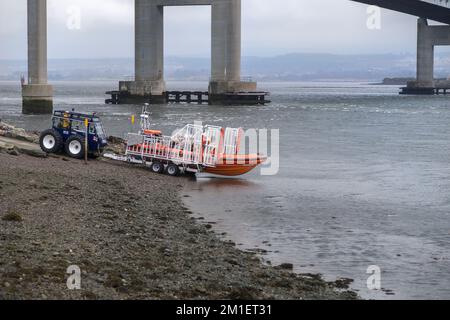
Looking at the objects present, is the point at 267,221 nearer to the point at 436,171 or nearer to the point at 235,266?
the point at 235,266

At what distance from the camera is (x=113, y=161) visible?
2473 cm

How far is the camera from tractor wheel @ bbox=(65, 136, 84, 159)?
78.4 ft

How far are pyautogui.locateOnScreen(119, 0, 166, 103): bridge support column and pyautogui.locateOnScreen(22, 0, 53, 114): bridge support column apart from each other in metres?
18.1

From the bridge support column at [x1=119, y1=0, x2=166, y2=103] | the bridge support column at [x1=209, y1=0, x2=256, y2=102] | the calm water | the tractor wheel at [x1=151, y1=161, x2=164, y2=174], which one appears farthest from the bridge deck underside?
the tractor wheel at [x1=151, y1=161, x2=164, y2=174]

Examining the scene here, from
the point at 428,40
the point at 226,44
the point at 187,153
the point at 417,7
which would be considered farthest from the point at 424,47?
the point at 187,153

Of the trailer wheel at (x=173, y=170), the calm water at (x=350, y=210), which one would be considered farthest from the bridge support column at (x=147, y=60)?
the trailer wheel at (x=173, y=170)

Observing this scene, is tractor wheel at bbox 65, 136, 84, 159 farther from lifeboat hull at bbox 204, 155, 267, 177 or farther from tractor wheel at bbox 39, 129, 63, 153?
lifeboat hull at bbox 204, 155, 267, 177

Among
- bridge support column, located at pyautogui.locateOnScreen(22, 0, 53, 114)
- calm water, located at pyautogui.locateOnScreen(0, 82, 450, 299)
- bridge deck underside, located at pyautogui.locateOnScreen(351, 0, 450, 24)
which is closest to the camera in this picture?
calm water, located at pyautogui.locateOnScreen(0, 82, 450, 299)

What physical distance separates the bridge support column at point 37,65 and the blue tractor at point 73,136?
3347cm

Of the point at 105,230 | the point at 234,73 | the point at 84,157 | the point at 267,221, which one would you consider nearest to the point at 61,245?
the point at 105,230

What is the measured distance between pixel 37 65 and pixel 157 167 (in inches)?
1461

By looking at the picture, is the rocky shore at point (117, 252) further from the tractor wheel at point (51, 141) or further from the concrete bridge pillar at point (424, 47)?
the concrete bridge pillar at point (424, 47)

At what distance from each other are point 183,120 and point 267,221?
33696 mm
